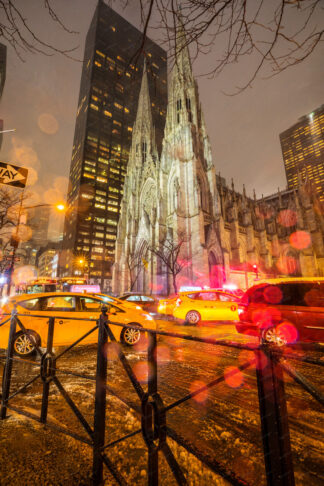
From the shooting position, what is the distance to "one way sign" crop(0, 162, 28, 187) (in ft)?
18.9

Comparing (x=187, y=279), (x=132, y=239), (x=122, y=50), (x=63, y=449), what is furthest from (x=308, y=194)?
(x=122, y=50)

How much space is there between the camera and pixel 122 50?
335 ft

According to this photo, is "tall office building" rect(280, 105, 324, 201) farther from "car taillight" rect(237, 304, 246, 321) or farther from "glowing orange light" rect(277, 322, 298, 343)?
"glowing orange light" rect(277, 322, 298, 343)

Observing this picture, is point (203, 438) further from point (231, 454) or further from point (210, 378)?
point (210, 378)

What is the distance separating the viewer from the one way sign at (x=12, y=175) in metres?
5.77

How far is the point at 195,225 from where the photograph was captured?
95.5ft

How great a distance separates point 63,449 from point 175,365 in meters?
3.15

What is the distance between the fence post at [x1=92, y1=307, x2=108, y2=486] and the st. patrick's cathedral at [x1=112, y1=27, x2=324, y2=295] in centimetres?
2330

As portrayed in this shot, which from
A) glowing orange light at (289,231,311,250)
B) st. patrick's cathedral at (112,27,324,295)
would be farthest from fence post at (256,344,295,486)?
glowing orange light at (289,231,311,250)

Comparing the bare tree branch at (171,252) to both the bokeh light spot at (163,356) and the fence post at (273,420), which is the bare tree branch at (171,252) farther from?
the fence post at (273,420)

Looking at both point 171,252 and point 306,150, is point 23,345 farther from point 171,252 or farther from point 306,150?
point 306,150

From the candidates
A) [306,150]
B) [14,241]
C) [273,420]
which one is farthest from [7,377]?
[306,150]

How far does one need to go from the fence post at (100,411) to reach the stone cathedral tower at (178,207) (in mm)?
24753

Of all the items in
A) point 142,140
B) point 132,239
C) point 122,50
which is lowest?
point 132,239
